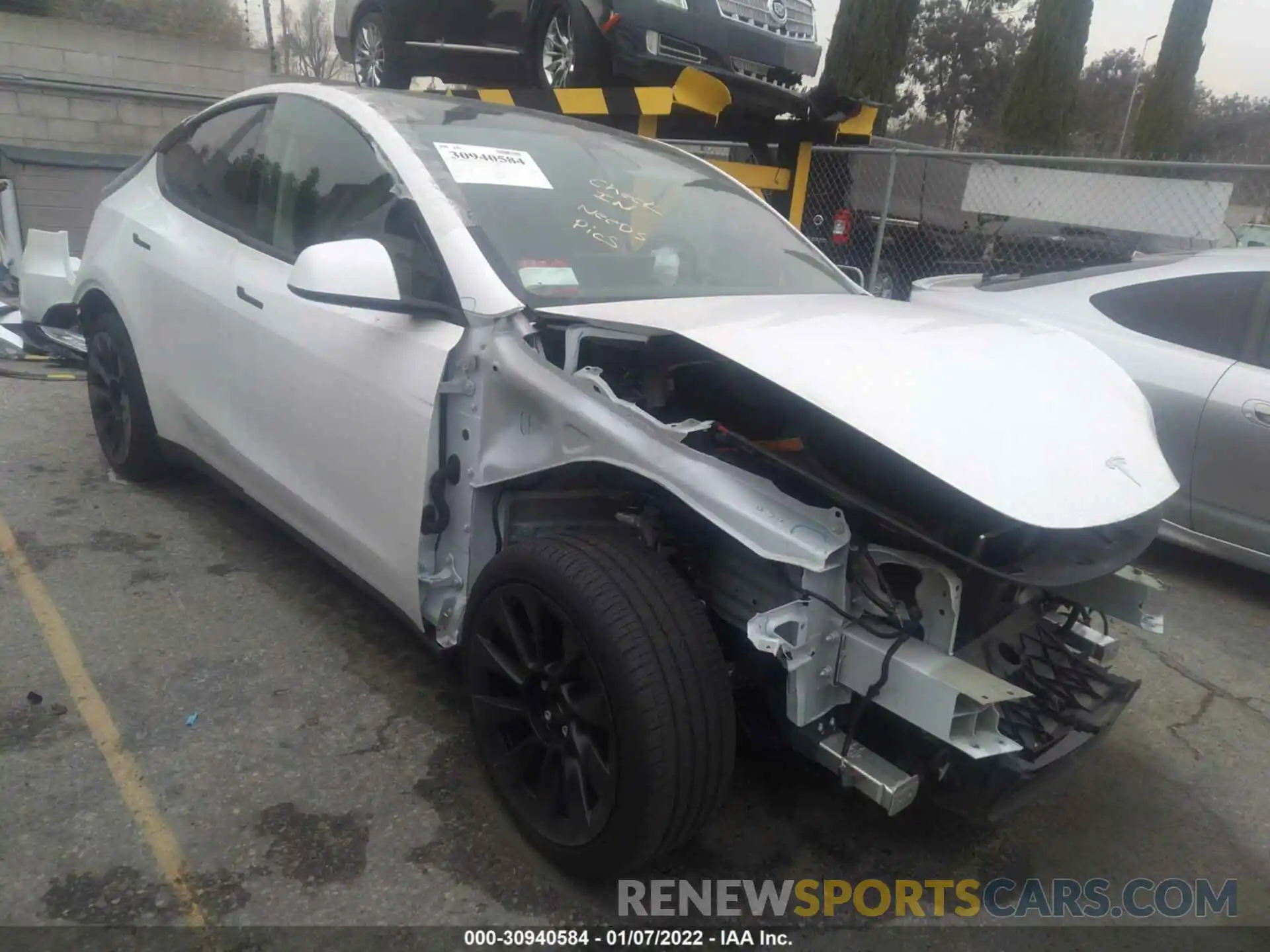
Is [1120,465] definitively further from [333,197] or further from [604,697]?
[333,197]

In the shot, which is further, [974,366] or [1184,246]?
[1184,246]

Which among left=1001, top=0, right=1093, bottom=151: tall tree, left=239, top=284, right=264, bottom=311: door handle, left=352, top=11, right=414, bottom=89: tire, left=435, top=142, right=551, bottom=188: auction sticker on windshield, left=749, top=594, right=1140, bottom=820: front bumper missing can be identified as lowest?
left=749, top=594, right=1140, bottom=820: front bumper missing

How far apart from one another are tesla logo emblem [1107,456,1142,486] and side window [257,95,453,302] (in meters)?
1.60

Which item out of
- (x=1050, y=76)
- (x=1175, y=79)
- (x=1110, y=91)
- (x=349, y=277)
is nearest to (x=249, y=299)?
(x=349, y=277)

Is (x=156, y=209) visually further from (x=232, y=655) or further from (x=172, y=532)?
(x=232, y=655)

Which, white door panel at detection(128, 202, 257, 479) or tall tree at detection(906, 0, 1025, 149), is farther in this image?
tall tree at detection(906, 0, 1025, 149)

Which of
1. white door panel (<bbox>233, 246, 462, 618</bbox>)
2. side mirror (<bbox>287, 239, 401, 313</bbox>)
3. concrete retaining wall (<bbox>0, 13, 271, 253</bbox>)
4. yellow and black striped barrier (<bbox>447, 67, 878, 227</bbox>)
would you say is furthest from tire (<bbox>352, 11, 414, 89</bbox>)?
side mirror (<bbox>287, 239, 401, 313</bbox>)

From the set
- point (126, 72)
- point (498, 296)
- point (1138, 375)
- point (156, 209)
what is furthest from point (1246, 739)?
point (126, 72)

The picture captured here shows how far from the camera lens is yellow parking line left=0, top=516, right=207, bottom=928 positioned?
2.12 m

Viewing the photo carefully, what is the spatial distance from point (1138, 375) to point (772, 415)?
2.85 meters

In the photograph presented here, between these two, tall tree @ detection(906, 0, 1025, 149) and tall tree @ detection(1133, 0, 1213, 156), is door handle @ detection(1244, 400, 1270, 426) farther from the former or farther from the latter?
tall tree @ detection(906, 0, 1025, 149)

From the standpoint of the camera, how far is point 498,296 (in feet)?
7.79

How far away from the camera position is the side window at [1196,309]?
409cm

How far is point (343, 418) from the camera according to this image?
269 centimetres
